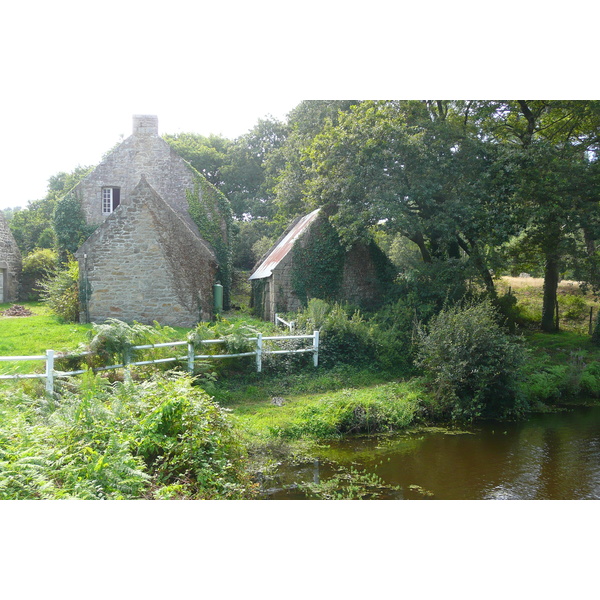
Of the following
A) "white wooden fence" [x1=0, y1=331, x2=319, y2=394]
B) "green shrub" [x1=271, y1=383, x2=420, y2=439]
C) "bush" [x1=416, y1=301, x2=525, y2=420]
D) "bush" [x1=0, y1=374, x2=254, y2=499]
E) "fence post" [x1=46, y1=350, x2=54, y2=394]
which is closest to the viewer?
"bush" [x1=0, y1=374, x2=254, y2=499]

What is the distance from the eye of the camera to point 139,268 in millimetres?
14500

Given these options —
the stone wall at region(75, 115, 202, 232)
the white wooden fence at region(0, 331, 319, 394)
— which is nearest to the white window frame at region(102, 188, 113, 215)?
the stone wall at region(75, 115, 202, 232)

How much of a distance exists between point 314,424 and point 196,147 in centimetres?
3368

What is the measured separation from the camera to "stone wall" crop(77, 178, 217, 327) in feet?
46.9

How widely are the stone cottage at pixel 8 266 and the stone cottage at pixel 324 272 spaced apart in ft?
38.4

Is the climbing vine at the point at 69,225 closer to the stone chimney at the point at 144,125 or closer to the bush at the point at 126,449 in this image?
the stone chimney at the point at 144,125

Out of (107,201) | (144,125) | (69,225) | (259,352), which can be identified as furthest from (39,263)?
(259,352)

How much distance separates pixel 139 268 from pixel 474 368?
33.4ft

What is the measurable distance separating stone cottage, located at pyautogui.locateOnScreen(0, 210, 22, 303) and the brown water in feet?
58.2

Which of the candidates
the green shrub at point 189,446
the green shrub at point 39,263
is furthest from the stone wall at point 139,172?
the green shrub at point 189,446

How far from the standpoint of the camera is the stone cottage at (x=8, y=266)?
19891 mm

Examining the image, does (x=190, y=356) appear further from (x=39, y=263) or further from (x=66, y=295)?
(x=39, y=263)

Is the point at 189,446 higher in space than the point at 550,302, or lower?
lower

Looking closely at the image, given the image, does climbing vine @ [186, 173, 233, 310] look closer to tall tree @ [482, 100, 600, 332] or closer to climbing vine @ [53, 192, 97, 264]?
climbing vine @ [53, 192, 97, 264]
